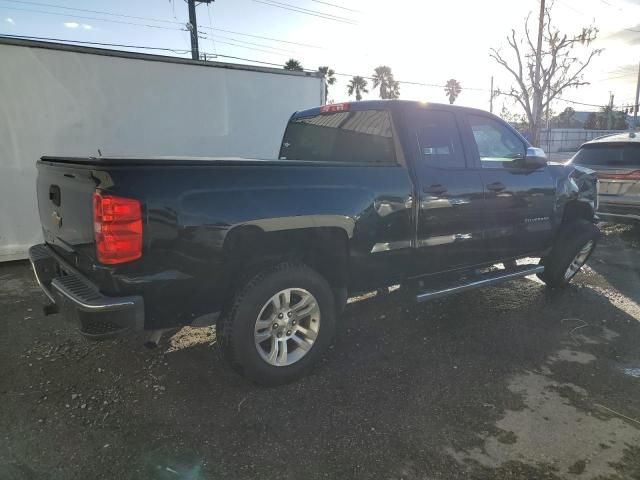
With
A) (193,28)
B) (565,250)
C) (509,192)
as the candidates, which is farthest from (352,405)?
(193,28)

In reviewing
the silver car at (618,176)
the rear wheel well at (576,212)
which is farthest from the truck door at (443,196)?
the silver car at (618,176)

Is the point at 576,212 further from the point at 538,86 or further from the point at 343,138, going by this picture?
the point at 538,86

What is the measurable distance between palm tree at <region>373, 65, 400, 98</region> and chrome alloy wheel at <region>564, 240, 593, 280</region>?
137 feet

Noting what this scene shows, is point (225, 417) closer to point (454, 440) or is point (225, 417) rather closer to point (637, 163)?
point (454, 440)

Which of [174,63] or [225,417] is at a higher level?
[174,63]

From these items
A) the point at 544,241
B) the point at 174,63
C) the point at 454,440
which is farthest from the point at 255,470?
the point at 174,63

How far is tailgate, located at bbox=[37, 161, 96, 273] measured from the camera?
2.63m

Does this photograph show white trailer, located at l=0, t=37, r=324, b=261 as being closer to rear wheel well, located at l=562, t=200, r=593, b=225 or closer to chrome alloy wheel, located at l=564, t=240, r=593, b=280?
rear wheel well, located at l=562, t=200, r=593, b=225

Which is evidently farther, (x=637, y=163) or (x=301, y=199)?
(x=637, y=163)

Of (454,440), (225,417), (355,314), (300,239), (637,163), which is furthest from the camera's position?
(637,163)

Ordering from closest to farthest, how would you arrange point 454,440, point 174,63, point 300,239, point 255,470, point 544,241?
point 255,470 → point 454,440 → point 300,239 → point 544,241 → point 174,63

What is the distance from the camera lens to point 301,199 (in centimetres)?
304

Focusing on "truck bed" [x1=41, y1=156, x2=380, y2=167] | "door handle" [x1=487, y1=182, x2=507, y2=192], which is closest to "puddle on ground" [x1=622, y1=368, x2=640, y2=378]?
"door handle" [x1=487, y1=182, x2=507, y2=192]

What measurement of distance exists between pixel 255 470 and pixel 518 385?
196cm
